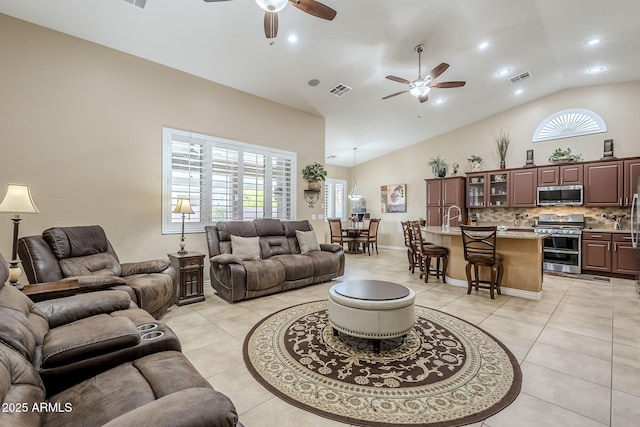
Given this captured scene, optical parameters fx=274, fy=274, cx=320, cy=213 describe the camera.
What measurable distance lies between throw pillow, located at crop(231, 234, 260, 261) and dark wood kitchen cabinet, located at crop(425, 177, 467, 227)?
538 cm

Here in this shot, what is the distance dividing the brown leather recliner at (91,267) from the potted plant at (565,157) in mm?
7832

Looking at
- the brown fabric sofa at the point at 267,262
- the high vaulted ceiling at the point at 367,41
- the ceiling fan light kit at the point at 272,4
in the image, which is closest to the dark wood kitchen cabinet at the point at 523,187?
the high vaulted ceiling at the point at 367,41

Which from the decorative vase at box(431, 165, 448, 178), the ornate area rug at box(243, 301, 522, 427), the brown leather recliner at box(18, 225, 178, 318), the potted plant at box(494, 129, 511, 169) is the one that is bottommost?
the ornate area rug at box(243, 301, 522, 427)

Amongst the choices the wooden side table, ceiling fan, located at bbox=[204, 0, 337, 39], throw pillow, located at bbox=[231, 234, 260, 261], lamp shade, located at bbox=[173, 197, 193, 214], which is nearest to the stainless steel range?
throw pillow, located at bbox=[231, 234, 260, 261]

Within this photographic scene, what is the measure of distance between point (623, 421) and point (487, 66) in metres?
5.35

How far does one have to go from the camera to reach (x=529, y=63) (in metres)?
5.09

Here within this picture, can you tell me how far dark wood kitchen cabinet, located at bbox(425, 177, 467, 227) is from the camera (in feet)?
24.3

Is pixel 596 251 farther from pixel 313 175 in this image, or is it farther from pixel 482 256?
pixel 313 175

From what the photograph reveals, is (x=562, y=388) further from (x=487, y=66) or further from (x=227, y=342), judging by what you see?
(x=487, y=66)

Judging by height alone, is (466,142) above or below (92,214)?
above

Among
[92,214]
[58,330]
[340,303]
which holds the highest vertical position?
[92,214]

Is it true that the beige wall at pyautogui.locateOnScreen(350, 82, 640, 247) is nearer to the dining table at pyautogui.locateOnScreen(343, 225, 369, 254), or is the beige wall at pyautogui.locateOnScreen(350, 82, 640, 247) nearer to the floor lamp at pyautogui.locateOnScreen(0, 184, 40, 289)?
the dining table at pyautogui.locateOnScreen(343, 225, 369, 254)

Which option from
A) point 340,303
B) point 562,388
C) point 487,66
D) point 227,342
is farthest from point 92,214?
point 487,66

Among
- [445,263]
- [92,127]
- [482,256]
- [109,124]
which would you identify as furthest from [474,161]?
[92,127]
